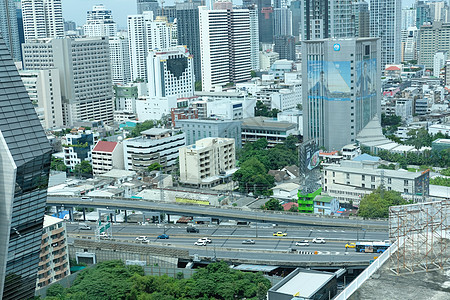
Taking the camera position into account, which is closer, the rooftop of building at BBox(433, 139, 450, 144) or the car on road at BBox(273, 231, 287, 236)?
the car on road at BBox(273, 231, 287, 236)

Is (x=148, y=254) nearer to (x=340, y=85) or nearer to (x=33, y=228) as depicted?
(x=33, y=228)

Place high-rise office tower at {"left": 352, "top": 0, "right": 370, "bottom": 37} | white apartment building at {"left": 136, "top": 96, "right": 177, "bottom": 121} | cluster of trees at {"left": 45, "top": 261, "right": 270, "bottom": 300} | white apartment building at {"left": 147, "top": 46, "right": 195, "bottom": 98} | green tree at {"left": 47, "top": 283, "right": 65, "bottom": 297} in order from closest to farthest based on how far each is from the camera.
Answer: cluster of trees at {"left": 45, "top": 261, "right": 270, "bottom": 300} → green tree at {"left": 47, "top": 283, "right": 65, "bottom": 297} → white apartment building at {"left": 136, "top": 96, "right": 177, "bottom": 121} → white apartment building at {"left": 147, "top": 46, "right": 195, "bottom": 98} → high-rise office tower at {"left": 352, "top": 0, "right": 370, "bottom": 37}

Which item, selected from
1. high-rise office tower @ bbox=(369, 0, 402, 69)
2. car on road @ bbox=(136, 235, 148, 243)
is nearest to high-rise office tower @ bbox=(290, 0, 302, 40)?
high-rise office tower @ bbox=(369, 0, 402, 69)

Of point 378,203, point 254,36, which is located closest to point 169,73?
point 254,36

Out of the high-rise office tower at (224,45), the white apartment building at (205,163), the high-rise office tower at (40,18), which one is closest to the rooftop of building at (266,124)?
the white apartment building at (205,163)

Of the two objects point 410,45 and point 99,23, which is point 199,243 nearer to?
point 99,23

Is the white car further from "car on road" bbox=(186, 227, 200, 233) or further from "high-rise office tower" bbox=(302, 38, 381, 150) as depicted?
"high-rise office tower" bbox=(302, 38, 381, 150)
